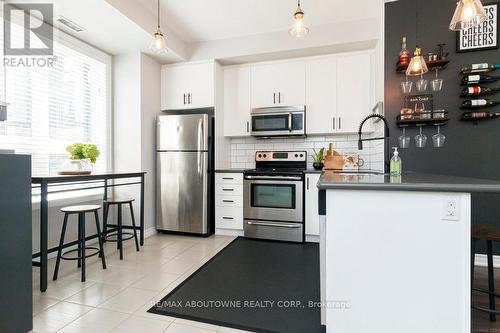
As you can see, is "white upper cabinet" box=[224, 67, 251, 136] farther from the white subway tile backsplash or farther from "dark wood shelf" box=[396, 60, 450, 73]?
"dark wood shelf" box=[396, 60, 450, 73]

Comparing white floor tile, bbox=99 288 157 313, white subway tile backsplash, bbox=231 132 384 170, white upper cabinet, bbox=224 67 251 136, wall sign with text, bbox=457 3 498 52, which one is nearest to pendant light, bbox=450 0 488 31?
wall sign with text, bbox=457 3 498 52

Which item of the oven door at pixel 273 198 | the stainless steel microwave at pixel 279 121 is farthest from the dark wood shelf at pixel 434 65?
the oven door at pixel 273 198

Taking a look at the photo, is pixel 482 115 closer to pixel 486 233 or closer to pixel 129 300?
pixel 486 233

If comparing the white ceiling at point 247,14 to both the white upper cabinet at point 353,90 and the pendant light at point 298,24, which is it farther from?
the pendant light at point 298,24

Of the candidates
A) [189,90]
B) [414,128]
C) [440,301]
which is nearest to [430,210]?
[440,301]

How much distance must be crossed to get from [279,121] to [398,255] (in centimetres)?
266

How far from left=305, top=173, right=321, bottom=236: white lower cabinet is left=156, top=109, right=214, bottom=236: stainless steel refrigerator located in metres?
1.36

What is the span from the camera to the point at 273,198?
3521 millimetres

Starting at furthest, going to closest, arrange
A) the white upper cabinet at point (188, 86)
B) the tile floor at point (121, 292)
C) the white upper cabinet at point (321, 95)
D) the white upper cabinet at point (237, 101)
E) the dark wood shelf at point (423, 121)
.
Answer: the white upper cabinet at point (237, 101) → the white upper cabinet at point (188, 86) → the white upper cabinet at point (321, 95) → the dark wood shelf at point (423, 121) → the tile floor at point (121, 292)

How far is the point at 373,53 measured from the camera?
11.3 ft

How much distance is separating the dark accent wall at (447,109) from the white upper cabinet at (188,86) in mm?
2282

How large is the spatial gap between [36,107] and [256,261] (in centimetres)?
280

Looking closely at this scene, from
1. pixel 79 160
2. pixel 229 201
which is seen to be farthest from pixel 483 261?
pixel 79 160

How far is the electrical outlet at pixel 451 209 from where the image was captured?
1.27 metres
